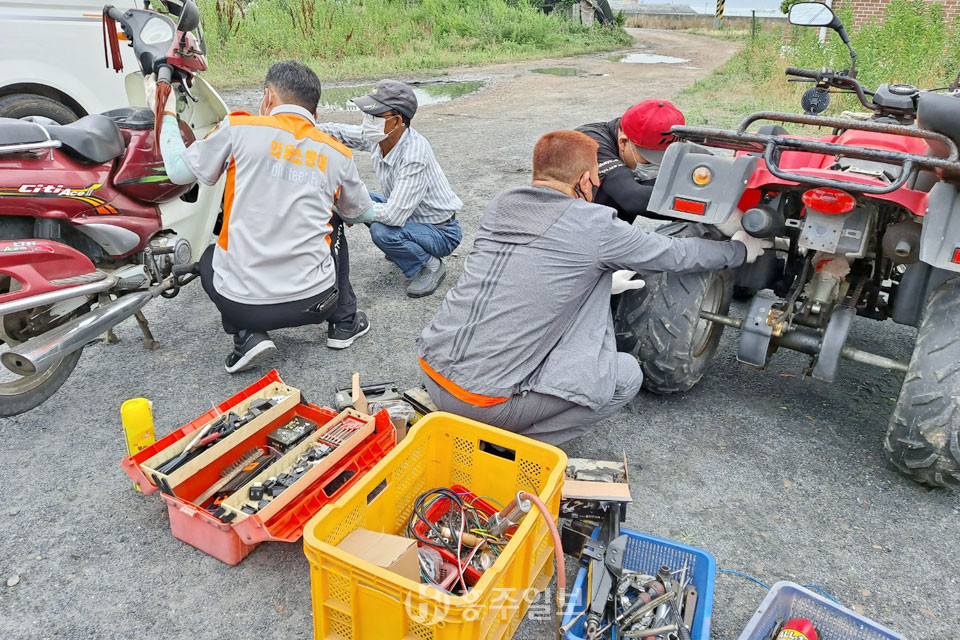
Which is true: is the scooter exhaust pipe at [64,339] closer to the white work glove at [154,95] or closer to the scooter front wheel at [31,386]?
the scooter front wheel at [31,386]

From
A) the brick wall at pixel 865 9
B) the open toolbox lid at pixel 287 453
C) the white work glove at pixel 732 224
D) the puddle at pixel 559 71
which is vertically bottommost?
the open toolbox lid at pixel 287 453

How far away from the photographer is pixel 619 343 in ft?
10.7

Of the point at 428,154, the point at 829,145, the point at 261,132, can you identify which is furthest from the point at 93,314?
the point at 829,145

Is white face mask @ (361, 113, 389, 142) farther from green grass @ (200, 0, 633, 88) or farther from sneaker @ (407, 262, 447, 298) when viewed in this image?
green grass @ (200, 0, 633, 88)

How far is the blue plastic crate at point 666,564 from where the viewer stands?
6.89 feet

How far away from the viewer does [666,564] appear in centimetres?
233

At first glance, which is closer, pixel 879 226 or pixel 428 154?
pixel 879 226

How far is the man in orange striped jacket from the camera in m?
3.30

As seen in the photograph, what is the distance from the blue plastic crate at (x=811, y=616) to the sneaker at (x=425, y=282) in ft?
9.63

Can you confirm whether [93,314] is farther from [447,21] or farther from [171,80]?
[447,21]

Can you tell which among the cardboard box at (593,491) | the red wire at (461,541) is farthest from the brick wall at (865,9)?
the red wire at (461,541)

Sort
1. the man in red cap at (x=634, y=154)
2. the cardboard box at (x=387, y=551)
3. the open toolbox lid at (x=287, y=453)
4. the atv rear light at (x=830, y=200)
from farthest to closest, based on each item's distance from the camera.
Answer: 1. the man in red cap at (x=634, y=154)
2. the atv rear light at (x=830, y=200)
3. the open toolbox lid at (x=287, y=453)
4. the cardboard box at (x=387, y=551)

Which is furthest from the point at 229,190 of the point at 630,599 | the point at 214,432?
the point at 630,599

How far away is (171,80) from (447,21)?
1824 centimetres
